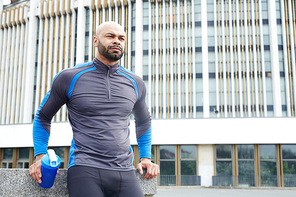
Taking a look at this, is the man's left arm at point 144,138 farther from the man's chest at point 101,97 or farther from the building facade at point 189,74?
the building facade at point 189,74

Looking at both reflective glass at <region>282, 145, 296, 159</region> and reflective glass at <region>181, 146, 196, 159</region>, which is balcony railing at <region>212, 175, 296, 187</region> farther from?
reflective glass at <region>181, 146, 196, 159</region>

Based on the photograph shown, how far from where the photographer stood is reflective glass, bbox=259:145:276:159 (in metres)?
24.0

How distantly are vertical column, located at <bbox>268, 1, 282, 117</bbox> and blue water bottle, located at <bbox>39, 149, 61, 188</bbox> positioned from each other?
31.6 m

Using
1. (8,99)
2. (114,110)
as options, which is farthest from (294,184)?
(8,99)

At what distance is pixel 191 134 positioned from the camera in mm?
24516

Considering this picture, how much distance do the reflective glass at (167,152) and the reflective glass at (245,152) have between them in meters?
4.65

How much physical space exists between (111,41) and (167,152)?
2305cm

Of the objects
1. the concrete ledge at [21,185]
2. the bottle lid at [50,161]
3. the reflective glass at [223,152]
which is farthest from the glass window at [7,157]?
the bottle lid at [50,161]

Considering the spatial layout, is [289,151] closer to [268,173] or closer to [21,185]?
[268,173]

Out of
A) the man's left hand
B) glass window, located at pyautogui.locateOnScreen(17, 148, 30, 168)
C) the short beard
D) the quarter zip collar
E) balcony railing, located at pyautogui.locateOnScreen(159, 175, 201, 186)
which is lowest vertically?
balcony railing, located at pyautogui.locateOnScreen(159, 175, 201, 186)

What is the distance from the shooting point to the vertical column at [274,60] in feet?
104

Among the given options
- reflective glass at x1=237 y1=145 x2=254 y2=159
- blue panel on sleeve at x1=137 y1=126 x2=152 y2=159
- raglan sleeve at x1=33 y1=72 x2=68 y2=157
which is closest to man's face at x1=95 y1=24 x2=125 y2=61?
raglan sleeve at x1=33 y1=72 x2=68 y2=157

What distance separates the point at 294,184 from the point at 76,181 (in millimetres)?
24093

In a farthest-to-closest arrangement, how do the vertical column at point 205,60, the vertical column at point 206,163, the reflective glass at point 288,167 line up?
the vertical column at point 205,60, the vertical column at point 206,163, the reflective glass at point 288,167
